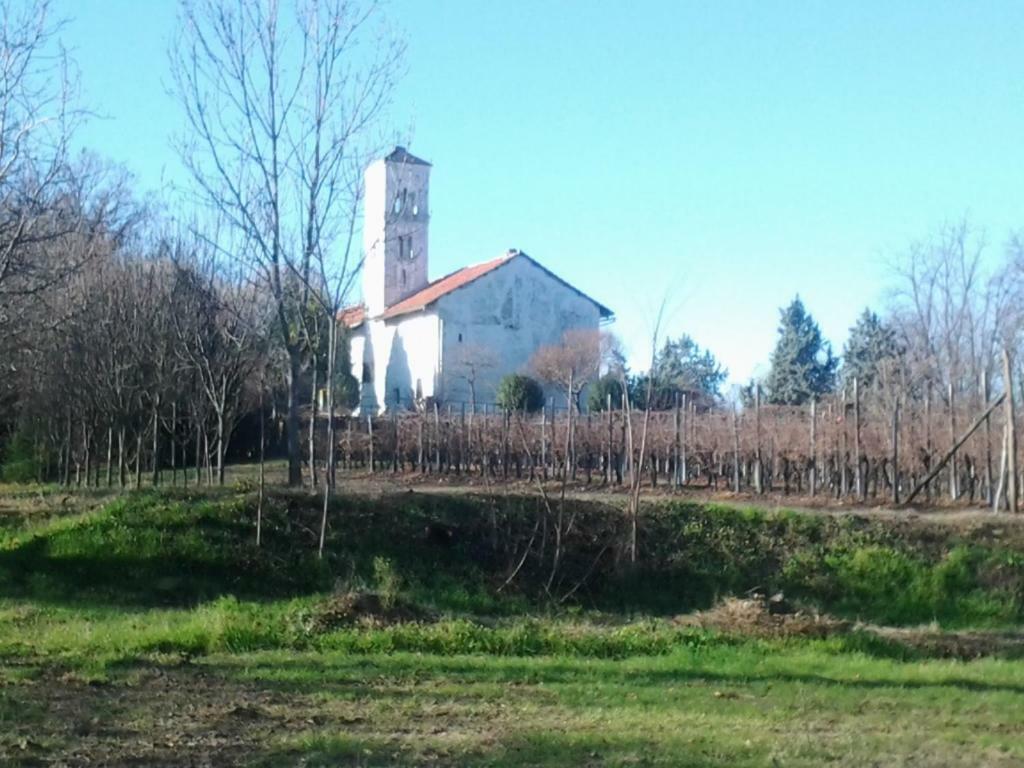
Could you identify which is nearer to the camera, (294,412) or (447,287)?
(294,412)

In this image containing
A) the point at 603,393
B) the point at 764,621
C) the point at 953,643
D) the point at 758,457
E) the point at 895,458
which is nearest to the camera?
the point at 953,643

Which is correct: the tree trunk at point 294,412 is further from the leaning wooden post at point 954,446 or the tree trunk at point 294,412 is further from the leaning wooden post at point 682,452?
the leaning wooden post at point 954,446

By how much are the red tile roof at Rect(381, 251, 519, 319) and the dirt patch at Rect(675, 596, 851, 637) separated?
114ft

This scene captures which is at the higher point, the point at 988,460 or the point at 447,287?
the point at 447,287

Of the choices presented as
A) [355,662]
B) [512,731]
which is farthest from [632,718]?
[355,662]

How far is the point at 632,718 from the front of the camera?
9.21 metres

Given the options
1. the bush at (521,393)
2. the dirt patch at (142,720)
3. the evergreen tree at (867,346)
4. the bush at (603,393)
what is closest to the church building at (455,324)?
the bush at (521,393)

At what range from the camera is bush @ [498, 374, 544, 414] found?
43062 mm

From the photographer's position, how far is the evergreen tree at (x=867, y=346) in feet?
164

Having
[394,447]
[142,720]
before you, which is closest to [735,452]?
[394,447]

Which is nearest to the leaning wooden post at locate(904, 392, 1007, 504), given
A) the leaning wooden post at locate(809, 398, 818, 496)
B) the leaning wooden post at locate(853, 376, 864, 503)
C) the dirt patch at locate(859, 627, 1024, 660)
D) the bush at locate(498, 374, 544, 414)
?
the leaning wooden post at locate(853, 376, 864, 503)

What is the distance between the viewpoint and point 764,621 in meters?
14.6

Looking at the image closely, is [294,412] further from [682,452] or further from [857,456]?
[857,456]

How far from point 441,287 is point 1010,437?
3310 cm
